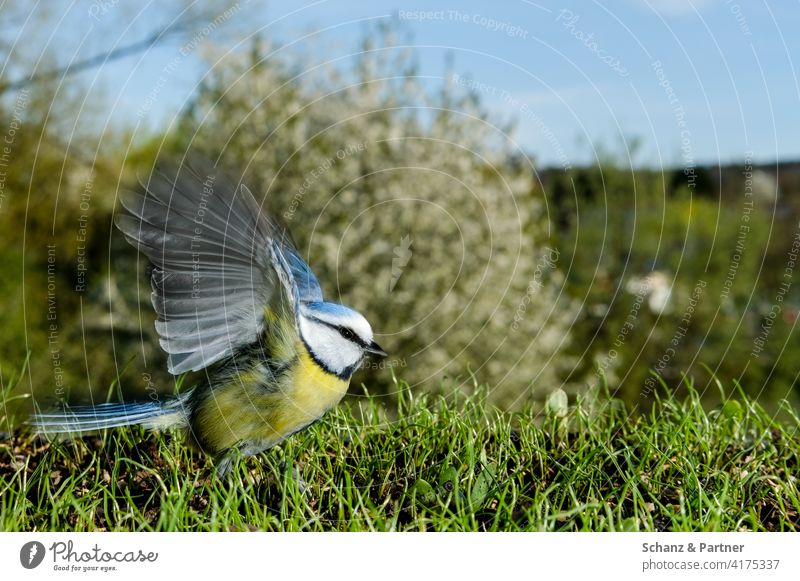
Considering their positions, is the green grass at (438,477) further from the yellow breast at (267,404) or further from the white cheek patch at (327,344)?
the white cheek patch at (327,344)

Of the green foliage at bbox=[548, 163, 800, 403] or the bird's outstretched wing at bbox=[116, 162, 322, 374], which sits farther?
the green foliage at bbox=[548, 163, 800, 403]

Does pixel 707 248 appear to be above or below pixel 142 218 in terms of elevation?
below

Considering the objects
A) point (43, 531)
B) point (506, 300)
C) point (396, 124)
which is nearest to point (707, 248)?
point (506, 300)

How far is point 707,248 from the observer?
4664 millimetres

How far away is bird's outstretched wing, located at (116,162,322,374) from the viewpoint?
1.49m

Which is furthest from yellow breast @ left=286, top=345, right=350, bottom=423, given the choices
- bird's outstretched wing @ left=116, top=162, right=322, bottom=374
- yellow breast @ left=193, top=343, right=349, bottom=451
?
bird's outstretched wing @ left=116, top=162, right=322, bottom=374

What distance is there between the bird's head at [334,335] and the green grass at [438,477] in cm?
27
